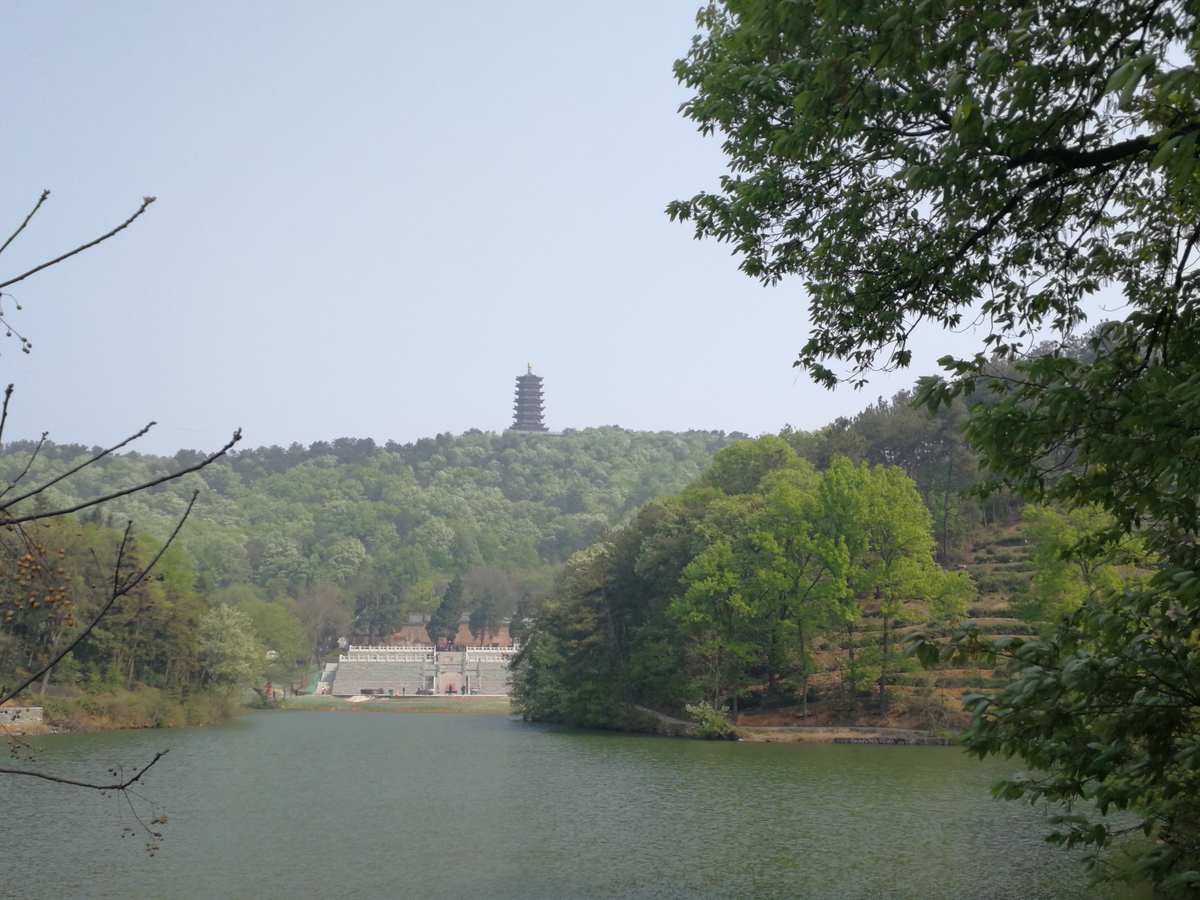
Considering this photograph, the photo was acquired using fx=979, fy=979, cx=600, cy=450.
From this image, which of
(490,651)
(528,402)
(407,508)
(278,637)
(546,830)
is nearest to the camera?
(546,830)

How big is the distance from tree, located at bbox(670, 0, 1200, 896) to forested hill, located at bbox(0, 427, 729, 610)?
267ft

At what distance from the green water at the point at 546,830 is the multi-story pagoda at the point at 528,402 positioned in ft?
512

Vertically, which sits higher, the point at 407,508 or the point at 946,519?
the point at 407,508

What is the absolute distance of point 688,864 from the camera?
487 inches

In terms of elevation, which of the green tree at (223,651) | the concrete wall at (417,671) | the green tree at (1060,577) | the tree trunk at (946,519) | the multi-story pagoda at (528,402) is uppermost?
the multi-story pagoda at (528,402)

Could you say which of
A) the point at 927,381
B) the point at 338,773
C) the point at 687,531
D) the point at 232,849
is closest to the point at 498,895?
the point at 232,849

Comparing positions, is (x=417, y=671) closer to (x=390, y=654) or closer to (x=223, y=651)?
(x=390, y=654)

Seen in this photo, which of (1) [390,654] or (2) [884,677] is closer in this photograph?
(2) [884,677]

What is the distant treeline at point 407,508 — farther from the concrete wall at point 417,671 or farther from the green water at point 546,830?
the green water at point 546,830

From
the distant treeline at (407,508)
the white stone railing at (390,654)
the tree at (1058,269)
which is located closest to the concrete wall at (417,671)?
the white stone railing at (390,654)

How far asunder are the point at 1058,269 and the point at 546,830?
11.6 m

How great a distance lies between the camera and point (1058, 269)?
6.57m

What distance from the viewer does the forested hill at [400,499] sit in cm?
9862

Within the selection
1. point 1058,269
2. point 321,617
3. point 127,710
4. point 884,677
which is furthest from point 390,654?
point 1058,269
